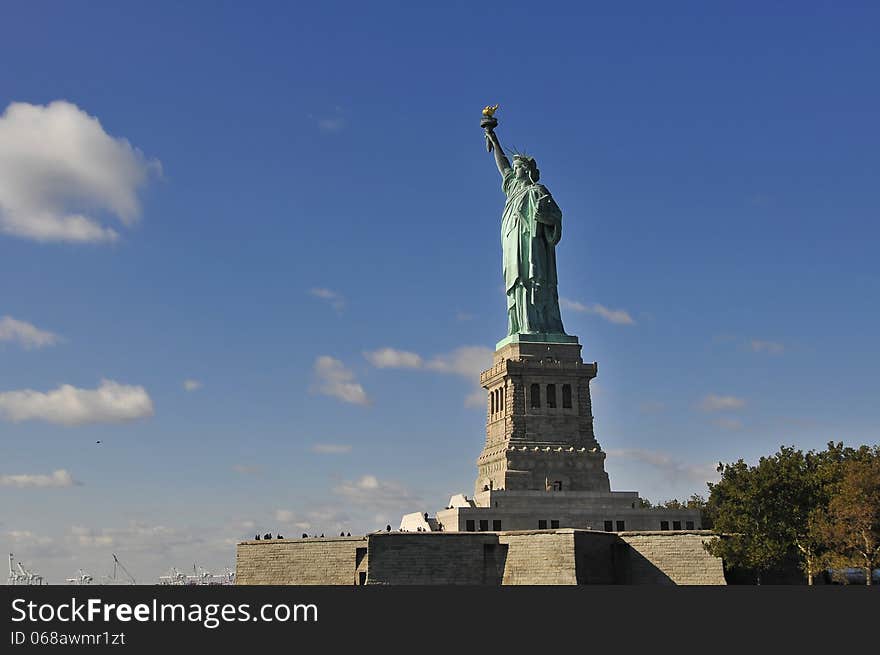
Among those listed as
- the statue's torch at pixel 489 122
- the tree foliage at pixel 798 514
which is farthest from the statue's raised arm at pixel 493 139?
the tree foliage at pixel 798 514

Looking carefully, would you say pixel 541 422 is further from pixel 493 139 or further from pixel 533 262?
pixel 493 139

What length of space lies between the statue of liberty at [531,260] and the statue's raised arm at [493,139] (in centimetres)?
337

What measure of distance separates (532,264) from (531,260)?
32cm

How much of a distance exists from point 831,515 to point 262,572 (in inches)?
1372

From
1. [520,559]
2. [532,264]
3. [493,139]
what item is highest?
[493,139]

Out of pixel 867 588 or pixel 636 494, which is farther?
pixel 636 494

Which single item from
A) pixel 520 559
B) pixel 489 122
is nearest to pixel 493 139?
pixel 489 122

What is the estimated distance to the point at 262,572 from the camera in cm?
7500

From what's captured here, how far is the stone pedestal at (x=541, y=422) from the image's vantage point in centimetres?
8225

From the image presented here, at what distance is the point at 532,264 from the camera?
88.4 m

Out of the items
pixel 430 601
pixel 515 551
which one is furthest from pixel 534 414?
pixel 430 601

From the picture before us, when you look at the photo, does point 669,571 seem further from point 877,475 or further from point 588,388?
point 588,388

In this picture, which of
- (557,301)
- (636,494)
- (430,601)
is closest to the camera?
(430,601)

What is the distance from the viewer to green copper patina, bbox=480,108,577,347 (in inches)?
3467
